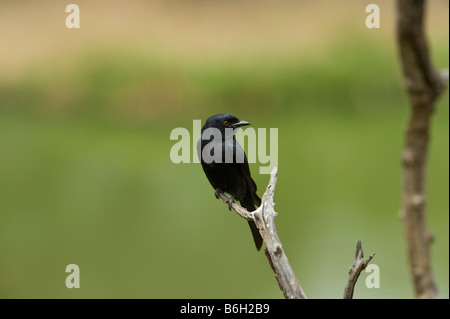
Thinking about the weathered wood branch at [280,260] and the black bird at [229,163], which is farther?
the black bird at [229,163]

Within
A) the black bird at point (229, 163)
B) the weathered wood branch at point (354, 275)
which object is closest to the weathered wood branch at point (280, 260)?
the weathered wood branch at point (354, 275)

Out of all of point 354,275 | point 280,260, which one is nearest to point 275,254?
point 280,260

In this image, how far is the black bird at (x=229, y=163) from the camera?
4.05 meters

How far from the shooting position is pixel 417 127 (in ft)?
4.02

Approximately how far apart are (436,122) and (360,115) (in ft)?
3.48

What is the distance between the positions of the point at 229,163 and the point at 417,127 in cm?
288

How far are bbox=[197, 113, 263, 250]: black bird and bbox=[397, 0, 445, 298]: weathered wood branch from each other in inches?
107

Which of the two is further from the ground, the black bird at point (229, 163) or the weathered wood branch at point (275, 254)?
the black bird at point (229, 163)

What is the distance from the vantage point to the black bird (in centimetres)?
405

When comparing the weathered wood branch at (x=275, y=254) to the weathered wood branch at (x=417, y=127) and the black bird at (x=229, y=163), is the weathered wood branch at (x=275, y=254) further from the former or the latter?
the weathered wood branch at (x=417, y=127)

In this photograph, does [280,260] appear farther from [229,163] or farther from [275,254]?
[229,163]

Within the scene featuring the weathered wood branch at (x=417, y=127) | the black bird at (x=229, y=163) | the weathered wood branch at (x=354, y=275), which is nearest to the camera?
the weathered wood branch at (x=417, y=127)

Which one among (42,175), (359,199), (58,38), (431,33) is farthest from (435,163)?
(58,38)

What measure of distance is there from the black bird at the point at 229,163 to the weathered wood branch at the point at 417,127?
8.93ft
